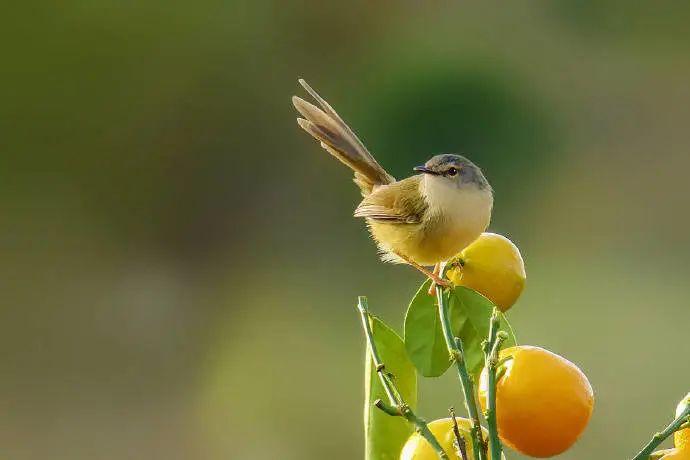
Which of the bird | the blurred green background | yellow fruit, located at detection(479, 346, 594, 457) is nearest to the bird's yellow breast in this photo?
the bird

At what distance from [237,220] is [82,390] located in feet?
3.76

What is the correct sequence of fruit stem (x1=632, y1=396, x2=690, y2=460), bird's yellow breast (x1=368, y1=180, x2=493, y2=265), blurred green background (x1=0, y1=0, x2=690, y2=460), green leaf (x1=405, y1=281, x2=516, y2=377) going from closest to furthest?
1. fruit stem (x1=632, y1=396, x2=690, y2=460)
2. green leaf (x1=405, y1=281, x2=516, y2=377)
3. bird's yellow breast (x1=368, y1=180, x2=493, y2=265)
4. blurred green background (x1=0, y1=0, x2=690, y2=460)

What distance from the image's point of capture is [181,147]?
456cm

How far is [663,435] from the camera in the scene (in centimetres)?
42

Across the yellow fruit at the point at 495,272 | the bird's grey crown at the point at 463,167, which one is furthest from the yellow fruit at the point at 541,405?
the bird's grey crown at the point at 463,167

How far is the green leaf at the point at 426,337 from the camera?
0.55 m

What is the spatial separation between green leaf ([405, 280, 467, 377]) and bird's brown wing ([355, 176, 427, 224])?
364 millimetres

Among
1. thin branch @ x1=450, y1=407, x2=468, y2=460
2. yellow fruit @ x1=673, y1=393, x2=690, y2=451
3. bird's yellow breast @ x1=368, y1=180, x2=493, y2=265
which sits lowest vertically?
thin branch @ x1=450, y1=407, x2=468, y2=460

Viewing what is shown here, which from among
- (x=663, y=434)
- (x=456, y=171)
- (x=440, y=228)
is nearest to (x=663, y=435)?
(x=663, y=434)

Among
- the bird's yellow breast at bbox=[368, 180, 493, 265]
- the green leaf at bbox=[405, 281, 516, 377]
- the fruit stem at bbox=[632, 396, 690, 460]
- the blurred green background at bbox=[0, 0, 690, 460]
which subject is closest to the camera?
the fruit stem at bbox=[632, 396, 690, 460]

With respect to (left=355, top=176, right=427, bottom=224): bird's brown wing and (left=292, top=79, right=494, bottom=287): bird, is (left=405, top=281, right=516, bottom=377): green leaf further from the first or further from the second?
(left=355, top=176, right=427, bottom=224): bird's brown wing

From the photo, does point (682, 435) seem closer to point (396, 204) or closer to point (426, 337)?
point (426, 337)

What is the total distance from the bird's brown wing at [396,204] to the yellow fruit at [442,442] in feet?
1.54

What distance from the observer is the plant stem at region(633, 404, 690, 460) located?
1.38 ft
